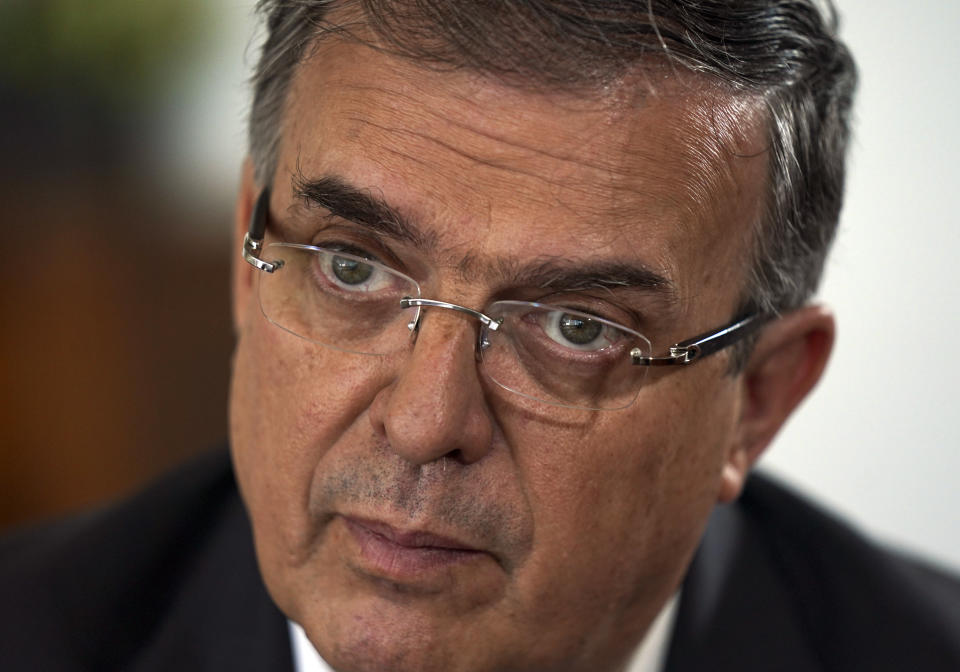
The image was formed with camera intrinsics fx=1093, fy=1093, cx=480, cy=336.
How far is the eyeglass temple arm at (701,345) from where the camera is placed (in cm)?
152

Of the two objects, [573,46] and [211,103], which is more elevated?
[573,46]

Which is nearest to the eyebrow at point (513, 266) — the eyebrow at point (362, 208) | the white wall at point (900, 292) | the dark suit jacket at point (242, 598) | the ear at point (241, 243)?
the eyebrow at point (362, 208)

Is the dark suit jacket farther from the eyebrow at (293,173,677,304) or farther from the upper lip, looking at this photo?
the eyebrow at (293,173,677,304)

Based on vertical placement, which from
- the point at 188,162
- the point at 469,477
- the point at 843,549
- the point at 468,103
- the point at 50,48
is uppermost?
the point at 468,103

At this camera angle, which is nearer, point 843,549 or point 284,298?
point 284,298

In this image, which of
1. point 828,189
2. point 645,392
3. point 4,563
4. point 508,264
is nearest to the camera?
point 508,264

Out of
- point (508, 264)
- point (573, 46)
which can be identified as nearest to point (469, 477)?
point (508, 264)

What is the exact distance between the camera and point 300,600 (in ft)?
5.24

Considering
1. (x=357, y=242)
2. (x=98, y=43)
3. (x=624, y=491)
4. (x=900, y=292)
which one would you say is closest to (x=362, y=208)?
(x=357, y=242)

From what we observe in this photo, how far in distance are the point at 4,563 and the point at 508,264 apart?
3.94ft

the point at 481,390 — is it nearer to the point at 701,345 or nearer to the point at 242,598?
the point at 701,345

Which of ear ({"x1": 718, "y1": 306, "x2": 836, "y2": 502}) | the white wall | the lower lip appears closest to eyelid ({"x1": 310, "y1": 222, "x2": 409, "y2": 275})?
the lower lip

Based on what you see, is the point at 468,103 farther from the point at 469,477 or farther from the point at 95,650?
the point at 95,650

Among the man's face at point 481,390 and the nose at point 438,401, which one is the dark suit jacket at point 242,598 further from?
the nose at point 438,401
